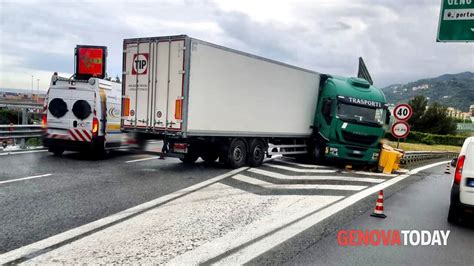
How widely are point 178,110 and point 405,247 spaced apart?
257 inches

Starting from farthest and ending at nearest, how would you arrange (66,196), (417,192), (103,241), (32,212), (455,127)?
1. (455,127)
2. (417,192)
3. (66,196)
4. (32,212)
5. (103,241)

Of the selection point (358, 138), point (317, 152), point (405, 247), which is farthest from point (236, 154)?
point (405, 247)

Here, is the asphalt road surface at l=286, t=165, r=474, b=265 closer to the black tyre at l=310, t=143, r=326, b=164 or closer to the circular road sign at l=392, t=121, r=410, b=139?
the black tyre at l=310, t=143, r=326, b=164

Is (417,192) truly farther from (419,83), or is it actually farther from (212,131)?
(419,83)

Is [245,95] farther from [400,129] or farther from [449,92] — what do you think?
[449,92]

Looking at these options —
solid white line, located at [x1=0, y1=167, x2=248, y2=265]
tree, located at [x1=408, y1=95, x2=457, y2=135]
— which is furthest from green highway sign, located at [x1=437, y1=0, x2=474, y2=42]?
tree, located at [x1=408, y1=95, x2=457, y2=135]

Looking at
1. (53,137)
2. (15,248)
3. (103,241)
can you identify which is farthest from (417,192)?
(53,137)

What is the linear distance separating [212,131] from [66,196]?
457 centimetres

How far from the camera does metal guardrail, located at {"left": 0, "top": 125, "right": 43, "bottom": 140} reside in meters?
13.1

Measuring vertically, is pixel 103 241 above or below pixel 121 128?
below

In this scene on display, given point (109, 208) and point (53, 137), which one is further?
point (53, 137)

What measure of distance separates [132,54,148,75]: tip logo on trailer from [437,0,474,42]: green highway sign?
753cm

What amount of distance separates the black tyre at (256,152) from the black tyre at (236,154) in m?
0.21

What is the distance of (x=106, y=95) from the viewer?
41.3ft
